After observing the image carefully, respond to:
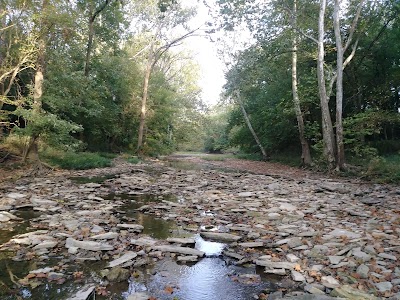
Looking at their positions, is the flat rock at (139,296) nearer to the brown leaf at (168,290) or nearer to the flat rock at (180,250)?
the brown leaf at (168,290)

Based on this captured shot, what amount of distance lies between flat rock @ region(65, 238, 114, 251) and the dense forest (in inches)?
240

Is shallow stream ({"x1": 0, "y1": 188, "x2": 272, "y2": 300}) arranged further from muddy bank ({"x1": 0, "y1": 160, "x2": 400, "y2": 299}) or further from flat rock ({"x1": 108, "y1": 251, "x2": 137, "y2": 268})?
flat rock ({"x1": 108, "y1": 251, "x2": 137, "y2": 268})

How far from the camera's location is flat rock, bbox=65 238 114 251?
4191 mm

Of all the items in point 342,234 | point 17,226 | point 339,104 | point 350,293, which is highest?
point 339,104

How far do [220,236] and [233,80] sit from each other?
1972 centimetres

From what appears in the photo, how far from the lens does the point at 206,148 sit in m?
47.8

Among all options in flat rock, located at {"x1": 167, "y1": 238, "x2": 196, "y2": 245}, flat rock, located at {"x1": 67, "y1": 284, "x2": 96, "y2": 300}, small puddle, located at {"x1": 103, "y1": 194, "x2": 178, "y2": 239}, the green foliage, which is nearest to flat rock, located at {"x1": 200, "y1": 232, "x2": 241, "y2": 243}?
flat rock, located at {"x1": 167, "y1": 238, "x2": 196, "y2": 245}

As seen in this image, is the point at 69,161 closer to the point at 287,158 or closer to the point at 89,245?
the point at 89,245

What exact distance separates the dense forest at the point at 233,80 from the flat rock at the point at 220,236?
5.85m

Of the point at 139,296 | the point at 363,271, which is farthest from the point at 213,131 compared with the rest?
the point at 139,296

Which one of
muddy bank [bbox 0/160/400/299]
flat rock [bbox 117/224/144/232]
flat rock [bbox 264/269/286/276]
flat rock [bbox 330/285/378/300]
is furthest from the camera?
flat rock [bbox 117/224/144/232]

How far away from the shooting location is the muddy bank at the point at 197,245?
328 centimetres

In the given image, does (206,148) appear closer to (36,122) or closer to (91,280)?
(36,122)

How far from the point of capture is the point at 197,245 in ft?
15.4
